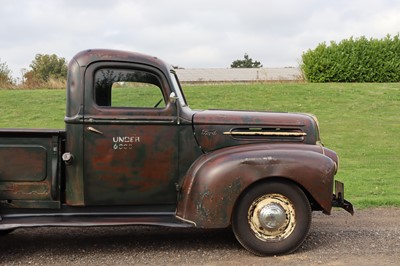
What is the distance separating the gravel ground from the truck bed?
587 millimetres

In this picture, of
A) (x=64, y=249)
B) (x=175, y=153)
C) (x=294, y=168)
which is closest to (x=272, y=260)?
(x=294, y=168)

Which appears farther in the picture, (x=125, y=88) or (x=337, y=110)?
(x=337, y=110)

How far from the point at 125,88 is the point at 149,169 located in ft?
2.86

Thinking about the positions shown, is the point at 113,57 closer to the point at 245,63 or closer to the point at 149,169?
the point at 149,169

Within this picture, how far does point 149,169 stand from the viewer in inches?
203

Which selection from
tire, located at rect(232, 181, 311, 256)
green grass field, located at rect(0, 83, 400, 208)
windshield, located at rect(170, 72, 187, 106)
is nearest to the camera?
tire, located at rect(232, 181, 311, 256)

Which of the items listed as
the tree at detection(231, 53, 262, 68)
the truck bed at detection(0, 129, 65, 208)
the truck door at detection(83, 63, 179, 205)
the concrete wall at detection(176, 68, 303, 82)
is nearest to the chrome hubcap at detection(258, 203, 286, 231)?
the truck door at detection(83, 63, 179, 205)

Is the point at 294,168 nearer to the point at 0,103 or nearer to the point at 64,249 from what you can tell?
the point at 64,249

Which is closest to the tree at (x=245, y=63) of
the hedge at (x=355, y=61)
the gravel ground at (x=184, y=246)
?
the hedge at (x=355, y=61)

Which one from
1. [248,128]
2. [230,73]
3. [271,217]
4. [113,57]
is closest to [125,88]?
[113,57]

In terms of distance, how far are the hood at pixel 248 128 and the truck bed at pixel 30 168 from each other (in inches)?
56.4

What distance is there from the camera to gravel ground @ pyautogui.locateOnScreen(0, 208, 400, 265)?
491cm

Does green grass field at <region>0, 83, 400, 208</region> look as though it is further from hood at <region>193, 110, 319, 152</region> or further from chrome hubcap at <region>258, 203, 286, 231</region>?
chrome hubcap at <region>258, 203, 286, 231</region>

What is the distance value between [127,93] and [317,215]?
320 centimetres
